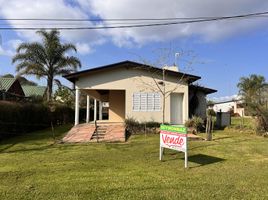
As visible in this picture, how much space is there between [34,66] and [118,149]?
25.0 metres

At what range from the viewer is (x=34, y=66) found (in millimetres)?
37062

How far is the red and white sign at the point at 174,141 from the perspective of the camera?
36.9ft

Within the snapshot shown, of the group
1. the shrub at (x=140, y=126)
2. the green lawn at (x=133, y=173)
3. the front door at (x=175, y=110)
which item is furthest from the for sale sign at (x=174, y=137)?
the front door at (x=175, y=110)

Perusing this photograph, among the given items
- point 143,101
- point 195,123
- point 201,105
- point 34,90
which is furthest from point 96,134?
point 34,90

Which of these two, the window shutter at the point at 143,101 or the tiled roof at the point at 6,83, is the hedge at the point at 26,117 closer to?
the tiled roof at the point at 6,83

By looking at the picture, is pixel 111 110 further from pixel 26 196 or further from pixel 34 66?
pixel 26 196

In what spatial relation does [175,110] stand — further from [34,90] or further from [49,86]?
[34,90]

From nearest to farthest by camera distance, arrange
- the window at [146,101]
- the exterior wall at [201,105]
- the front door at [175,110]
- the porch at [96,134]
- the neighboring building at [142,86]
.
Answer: the porch at [96,134] → the neighboring building at [142,86] → the window at [146,101] → the front door at [175,110] → the exterior wall at [201,105]

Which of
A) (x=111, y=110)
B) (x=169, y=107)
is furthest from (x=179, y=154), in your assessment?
(x=111, y=110)

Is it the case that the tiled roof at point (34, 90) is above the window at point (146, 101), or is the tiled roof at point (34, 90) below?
above

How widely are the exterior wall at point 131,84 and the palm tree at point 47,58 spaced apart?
15.9 meters

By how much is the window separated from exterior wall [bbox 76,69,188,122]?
215mm

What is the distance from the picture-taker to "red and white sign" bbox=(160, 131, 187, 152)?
11.2m

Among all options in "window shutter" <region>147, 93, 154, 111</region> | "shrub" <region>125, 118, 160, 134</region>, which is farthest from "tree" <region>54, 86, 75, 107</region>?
"shrub" <region>125, 118, 160, 134</region>
